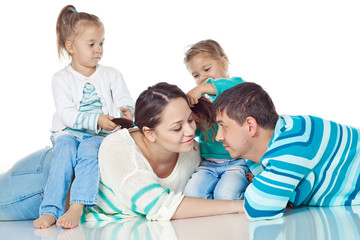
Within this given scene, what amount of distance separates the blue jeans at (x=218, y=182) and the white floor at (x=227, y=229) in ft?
0.90

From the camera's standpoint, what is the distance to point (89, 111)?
3016 millimetres

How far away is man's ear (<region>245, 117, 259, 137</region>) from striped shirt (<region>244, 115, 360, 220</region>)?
0.30ft

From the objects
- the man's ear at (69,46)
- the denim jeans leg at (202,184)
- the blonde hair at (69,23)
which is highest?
the blonde hair at (69,23)

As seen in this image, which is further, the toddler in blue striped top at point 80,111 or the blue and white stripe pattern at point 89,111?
the blue and white stripe pattern at point 89,111

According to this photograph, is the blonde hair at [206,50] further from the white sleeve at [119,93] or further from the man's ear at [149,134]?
the man's ear at [149,134]

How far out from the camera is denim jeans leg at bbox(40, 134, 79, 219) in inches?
98.7

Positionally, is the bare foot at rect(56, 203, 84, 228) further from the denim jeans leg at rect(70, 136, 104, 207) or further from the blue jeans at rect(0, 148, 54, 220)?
the blue jeans at rect(0, 148, 54, 220)

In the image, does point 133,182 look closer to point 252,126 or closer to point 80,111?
point 252,126

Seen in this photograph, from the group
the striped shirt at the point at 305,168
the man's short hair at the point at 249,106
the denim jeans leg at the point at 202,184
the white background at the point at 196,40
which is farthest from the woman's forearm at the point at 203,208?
the white background at the point at 196,40

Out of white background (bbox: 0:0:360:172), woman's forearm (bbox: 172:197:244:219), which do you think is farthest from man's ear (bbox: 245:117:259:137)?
white background (bbox: 0:0:360:172)

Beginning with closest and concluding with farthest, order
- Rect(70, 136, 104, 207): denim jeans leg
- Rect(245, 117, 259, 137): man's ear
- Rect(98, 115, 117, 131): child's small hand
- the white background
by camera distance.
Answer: Rect(245, 117, 259, 137): man's ear
Rect(70, 136, 104, 207): denim jeans leg
Rect(98, 115, 117, 131): child's small hand
the white background

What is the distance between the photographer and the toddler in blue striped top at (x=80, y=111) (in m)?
2.50

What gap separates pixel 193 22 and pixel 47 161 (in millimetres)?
3010

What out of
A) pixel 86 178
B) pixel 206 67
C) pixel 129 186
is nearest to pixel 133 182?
pixel 129 186
